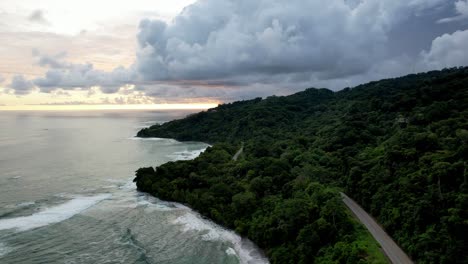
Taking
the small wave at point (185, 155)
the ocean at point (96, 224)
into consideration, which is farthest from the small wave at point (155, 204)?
the small wave at point (185, 155)

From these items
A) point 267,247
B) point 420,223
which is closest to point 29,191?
point 267,247

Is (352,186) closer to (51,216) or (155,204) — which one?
(155,204)

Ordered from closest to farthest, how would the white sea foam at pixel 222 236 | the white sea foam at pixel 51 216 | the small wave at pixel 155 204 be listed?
the white sea foam at pixel 222 236
the white sea foam at pixel 51 216
the small wave at pixel 155 204

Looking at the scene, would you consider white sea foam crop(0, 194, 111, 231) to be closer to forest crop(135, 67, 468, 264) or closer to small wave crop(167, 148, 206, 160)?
forest crop(135, 67, 468, 264)

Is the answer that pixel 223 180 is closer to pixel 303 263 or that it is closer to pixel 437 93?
pixel 303 263

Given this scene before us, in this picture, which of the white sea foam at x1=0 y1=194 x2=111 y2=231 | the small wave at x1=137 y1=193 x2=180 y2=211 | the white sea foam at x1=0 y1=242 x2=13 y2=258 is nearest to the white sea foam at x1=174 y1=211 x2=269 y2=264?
the small wave at x1=137 y1=193 x2=180 y2=211

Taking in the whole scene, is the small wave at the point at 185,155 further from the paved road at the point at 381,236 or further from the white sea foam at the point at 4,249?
the paved road at the point at 381,236
